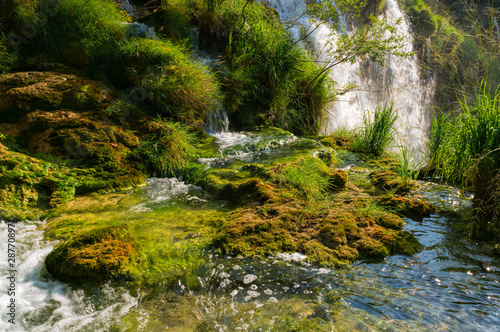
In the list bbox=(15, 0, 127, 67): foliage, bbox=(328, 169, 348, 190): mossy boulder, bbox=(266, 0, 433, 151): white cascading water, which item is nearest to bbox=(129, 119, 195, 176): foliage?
bbox=(15, 0, 127, 67): foliage

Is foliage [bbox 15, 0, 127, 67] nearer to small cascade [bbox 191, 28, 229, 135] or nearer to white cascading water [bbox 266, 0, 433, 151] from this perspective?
small cascade [bbox 191, 28, 229, 135]

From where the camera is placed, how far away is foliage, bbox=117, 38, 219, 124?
5.32m

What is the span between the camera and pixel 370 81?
12.1m

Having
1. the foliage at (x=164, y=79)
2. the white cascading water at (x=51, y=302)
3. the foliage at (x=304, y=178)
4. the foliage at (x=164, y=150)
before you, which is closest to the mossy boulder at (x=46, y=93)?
the foliage at (x=164, y=79)

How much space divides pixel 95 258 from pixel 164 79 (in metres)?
3.75

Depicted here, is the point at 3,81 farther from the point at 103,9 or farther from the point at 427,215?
the point at 427,215

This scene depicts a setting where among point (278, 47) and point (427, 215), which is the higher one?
point (278, 47)

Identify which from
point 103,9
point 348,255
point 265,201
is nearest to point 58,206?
point 265,201

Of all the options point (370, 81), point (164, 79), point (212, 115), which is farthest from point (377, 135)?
point (370, 81)

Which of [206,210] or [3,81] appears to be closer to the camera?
[206,210]

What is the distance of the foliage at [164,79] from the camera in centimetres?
532

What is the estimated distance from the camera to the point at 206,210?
3557 mm

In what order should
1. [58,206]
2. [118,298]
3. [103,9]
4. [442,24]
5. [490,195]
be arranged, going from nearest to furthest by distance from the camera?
[118,298]
[490,195]
[58,206]
[103,9]
[442,24]

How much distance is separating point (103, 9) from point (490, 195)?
6.49 m
